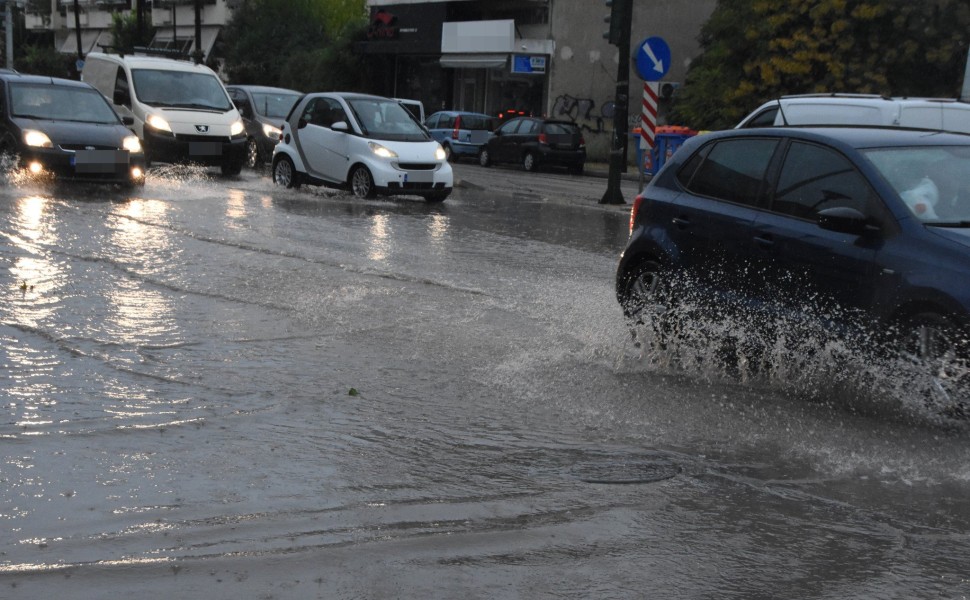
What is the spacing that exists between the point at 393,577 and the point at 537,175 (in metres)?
28.4

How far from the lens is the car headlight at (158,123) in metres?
21.1

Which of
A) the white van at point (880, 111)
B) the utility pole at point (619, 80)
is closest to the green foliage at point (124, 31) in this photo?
the utility pole at point (619, 80)

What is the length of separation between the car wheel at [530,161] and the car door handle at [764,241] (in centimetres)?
2643

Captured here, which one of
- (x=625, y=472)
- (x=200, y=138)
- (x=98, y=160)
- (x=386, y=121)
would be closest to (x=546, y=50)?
(x=200, y=138)

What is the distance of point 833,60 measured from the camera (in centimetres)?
3228

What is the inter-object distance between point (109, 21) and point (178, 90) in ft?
213

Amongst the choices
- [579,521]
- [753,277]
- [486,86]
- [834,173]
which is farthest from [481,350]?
[486,86]

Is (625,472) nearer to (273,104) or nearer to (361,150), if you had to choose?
(361,150)

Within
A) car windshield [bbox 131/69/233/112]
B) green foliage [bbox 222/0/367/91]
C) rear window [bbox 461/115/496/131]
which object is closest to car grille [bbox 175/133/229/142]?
car windshield [bbox 131/69/233/112]

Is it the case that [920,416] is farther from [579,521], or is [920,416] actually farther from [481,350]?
[481,350]

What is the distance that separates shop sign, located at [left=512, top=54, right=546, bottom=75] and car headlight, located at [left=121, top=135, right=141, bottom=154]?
28.4 m

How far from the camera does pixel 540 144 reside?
109 feet

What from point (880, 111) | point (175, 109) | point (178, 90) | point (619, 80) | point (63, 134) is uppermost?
point (619, 80)

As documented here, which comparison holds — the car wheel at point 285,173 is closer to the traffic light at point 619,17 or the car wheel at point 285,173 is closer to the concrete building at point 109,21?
the traffic light at point 619,17
